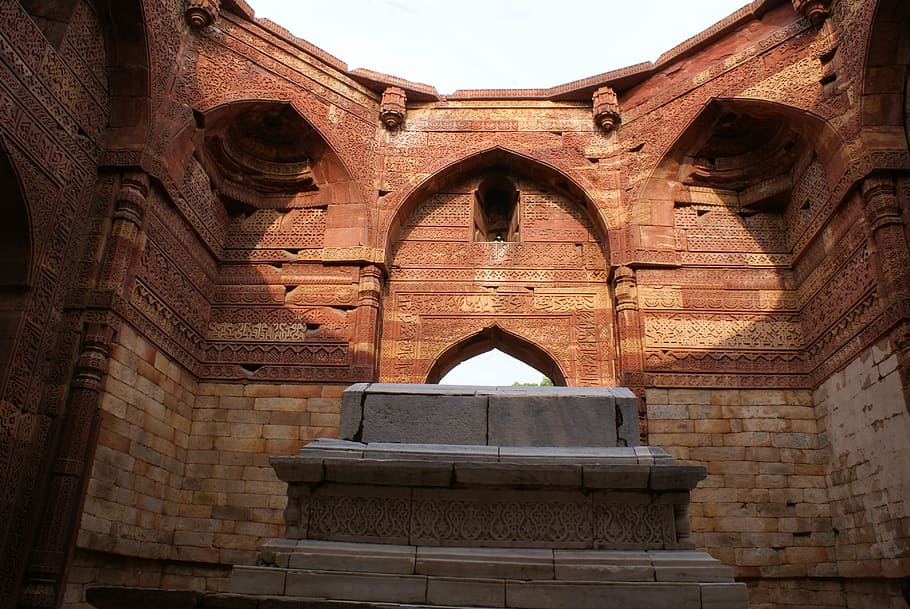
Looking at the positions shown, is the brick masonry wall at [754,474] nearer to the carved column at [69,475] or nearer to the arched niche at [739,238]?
the arched niche at [739,238]

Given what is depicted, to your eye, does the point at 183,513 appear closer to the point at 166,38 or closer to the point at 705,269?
the point at 166,38

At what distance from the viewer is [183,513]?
822 centimetres

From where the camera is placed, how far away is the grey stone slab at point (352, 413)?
3.73m

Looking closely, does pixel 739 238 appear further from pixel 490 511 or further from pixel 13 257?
pixel 13 257

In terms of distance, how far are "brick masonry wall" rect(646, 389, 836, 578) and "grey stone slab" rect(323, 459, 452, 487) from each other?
17.9ft

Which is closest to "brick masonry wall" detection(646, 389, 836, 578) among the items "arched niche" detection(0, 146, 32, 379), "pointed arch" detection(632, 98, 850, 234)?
"pointed arch" detection(632, 98, 850, 234)

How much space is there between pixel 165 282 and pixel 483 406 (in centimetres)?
561

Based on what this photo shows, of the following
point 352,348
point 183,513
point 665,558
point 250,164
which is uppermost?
point 250,164

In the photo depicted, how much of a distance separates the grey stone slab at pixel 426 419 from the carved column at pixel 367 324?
499 cm

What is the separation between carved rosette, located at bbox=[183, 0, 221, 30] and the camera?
8.57 m

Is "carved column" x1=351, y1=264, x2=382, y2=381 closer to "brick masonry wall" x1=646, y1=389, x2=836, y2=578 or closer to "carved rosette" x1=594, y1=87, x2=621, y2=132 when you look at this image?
"brick masonry wall" x1=646, y1=389, x2=836, y2=578

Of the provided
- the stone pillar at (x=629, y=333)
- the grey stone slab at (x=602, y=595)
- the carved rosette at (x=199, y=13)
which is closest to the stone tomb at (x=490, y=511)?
the grey stone slab at (x=602, y=595)

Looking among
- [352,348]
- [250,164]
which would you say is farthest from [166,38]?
[352,348]

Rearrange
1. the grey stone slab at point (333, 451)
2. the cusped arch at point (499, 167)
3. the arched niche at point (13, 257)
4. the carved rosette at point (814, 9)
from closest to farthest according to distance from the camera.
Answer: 1. the grey stone slab at point (333, 451)
2. the arched niche at point (13, 257)
3. the carved rosette at point (814, 9)
4. the cusped arch at point (499, 167)
